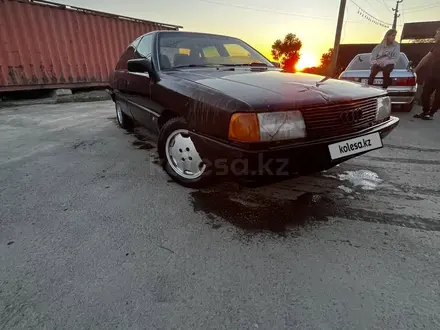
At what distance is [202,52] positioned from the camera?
2.80 meters

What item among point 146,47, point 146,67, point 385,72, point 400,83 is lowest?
point 400,83

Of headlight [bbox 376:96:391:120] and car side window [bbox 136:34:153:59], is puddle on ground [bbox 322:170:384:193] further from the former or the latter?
car side window [bbox 136:34:153:59]

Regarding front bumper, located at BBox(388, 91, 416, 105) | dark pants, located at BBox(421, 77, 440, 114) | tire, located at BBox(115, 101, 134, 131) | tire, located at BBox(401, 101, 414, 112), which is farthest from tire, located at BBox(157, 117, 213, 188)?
tire, located at BBox(401, 101, 414, 112)

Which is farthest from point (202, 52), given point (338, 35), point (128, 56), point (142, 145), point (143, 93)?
point (338, 35)

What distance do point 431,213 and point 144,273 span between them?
82.0 inches

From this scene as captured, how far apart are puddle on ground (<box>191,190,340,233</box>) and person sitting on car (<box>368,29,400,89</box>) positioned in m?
4.55

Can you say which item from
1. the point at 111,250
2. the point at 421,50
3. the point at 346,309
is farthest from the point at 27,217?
the point at 421,50

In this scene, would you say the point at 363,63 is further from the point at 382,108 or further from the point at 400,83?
the point at 382,108

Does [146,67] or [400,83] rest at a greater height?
[146,67]

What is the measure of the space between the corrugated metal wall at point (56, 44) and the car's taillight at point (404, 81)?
334 inches

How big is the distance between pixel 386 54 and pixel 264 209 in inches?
201

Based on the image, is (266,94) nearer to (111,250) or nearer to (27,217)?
(111,250)

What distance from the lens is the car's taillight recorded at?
530 cm

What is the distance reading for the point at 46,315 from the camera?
114cm
